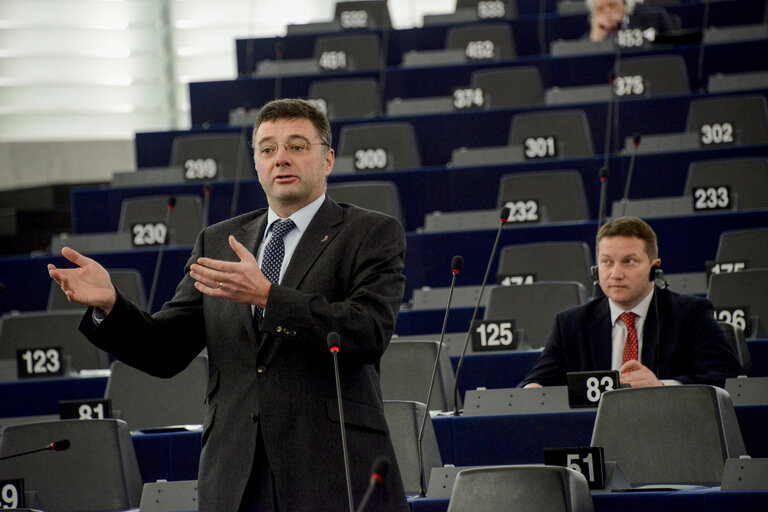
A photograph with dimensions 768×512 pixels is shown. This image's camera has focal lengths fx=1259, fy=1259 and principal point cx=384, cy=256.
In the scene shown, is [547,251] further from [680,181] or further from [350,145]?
[350,145]

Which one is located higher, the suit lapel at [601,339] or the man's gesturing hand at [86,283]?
the man's gesturing hand at [86,283]

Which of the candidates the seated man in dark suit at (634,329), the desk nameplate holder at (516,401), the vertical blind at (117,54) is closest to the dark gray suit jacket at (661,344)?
the seated man in dark suit at (634,329)

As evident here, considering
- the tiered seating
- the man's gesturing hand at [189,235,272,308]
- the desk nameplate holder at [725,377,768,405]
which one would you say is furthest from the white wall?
the man's gesturing hand at [189,235,272,308]

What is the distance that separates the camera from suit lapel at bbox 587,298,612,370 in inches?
150

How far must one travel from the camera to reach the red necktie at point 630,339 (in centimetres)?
379

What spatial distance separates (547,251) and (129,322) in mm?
3473

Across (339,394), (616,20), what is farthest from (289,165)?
(616,20)

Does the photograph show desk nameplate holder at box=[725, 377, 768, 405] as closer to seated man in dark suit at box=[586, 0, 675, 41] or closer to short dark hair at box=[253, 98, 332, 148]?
short dark hair at box=[253, 98, 332, 148]

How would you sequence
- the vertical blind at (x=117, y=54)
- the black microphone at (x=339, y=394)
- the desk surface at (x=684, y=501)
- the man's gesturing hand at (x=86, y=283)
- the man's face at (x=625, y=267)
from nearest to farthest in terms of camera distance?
1. the black microphone at (x=339, y=394)
2. the man's gesturing hand at (x=86, y=283)
3. the desk surface at (x=684, y=501)
4. the man's face at (x=625, y=267)
5. the vertical blind at (x=117, y=54)

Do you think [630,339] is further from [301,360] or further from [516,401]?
[301,360]

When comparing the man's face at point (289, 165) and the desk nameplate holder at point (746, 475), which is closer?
the man's face at point (289, 165)

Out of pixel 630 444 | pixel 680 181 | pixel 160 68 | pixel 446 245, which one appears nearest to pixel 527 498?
pixel 630 444

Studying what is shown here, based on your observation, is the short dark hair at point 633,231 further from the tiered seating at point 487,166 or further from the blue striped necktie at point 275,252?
the blue striped necktie at point 275,252

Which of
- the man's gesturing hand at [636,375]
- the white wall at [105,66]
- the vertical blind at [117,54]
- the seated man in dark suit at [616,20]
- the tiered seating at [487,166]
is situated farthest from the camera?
the vertical blind at [117,54]
